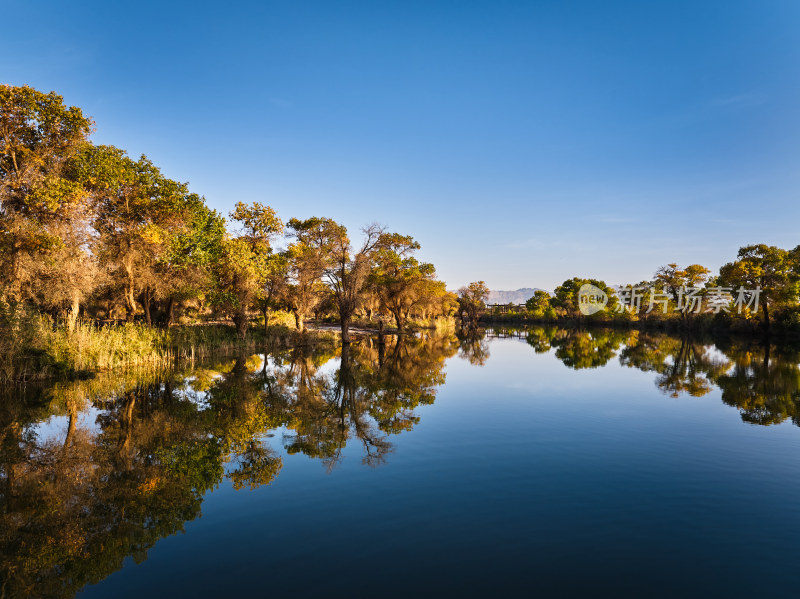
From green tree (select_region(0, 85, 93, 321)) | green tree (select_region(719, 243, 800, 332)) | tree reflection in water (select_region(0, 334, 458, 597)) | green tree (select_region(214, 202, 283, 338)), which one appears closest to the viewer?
tree reflection in water (select_region(0, 334, 458, 597))

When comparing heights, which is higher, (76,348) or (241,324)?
(241,324)

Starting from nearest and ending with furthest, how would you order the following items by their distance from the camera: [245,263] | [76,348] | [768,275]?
[76,348] → [245,263] → [768,275]

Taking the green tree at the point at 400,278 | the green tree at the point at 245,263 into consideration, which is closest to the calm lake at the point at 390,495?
the green tree at the point at 245,263

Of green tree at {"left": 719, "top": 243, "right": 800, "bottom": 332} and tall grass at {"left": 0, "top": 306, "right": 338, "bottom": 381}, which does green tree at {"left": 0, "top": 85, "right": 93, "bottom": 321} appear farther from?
green tree at {"left": 719, "top": 243, "right": 800, "bottom": 332}

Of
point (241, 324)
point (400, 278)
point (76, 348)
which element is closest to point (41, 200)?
point (76, 348)

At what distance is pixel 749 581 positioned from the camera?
568 centimetres

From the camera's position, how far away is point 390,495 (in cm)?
841

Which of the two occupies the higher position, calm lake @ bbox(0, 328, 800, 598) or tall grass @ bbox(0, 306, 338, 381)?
tall grass @ bbox(0, 306, 338, 381)

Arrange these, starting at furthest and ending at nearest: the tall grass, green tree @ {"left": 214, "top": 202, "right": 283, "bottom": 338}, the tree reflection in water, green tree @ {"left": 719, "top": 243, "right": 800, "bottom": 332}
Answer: green tree @ {"left": 719, "top": 243, "right": 800, "bottom": 332}
green tree @ {"left": 214, "top": 202, "right": 283, "bottom": 338}
the tall grass
the tree reflection in water

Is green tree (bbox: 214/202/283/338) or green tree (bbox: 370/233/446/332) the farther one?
green tree (bbox: 370/233/446/332)

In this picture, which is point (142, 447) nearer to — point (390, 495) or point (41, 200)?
point (390, 495)

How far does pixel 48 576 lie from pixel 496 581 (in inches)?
231

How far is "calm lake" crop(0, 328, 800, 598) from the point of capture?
576 centimetres

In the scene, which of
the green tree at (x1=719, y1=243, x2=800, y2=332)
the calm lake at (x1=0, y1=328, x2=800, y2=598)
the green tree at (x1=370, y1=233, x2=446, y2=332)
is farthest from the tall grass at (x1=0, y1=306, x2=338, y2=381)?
the green tree at (x1=719, y1=243, x2=800, y2=332)
